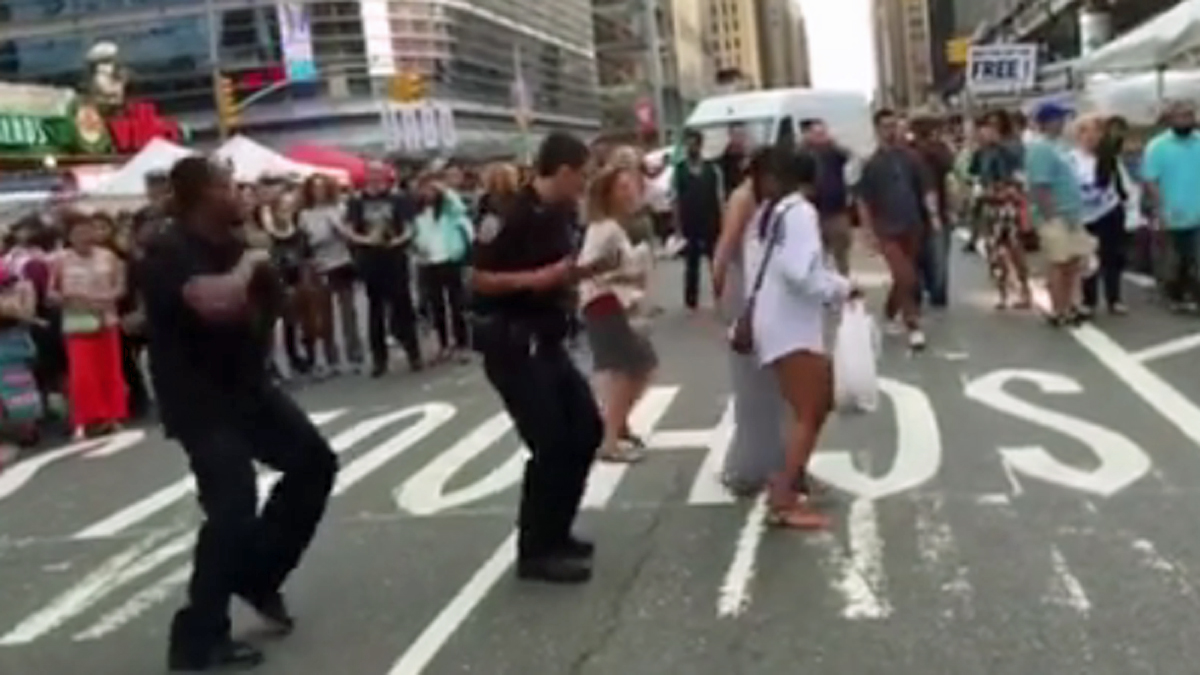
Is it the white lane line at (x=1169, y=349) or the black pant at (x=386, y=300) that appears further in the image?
the black pant at (x=386, y=300)

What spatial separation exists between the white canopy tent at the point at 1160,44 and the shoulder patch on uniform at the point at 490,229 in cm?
1202

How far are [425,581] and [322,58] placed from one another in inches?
3216

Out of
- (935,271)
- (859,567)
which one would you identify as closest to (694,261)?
(935,271)

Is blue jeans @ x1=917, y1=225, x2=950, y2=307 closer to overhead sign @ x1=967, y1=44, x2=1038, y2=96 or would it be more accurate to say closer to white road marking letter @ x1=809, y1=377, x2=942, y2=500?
white road marking letter @ x1=809, y1=377, x2=942, y2=500

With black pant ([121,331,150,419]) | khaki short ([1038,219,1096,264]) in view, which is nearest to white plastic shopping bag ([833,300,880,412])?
khaki short ([1038,219,1096,264])

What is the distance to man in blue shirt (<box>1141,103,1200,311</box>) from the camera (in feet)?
49.8

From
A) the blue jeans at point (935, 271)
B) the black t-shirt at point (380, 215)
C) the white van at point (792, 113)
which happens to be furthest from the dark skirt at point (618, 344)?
the white van at point (792, 113)

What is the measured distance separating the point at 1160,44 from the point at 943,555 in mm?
12472

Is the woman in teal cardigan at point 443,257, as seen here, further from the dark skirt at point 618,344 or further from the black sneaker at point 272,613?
the black sneaker at point 272,613

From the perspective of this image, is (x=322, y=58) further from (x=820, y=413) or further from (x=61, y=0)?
(x=820, y=413)

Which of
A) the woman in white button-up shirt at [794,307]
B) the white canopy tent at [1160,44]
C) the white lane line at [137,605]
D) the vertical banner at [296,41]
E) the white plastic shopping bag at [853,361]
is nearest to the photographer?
the white lane line at [137,605]

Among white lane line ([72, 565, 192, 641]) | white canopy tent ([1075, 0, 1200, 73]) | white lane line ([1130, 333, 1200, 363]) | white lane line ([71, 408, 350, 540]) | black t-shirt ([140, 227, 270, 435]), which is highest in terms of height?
white canopy tent ([1075, 0, 1200, 73])

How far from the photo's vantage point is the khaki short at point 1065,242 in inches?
591

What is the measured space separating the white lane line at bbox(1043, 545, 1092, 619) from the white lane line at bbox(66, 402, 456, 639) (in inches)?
136
